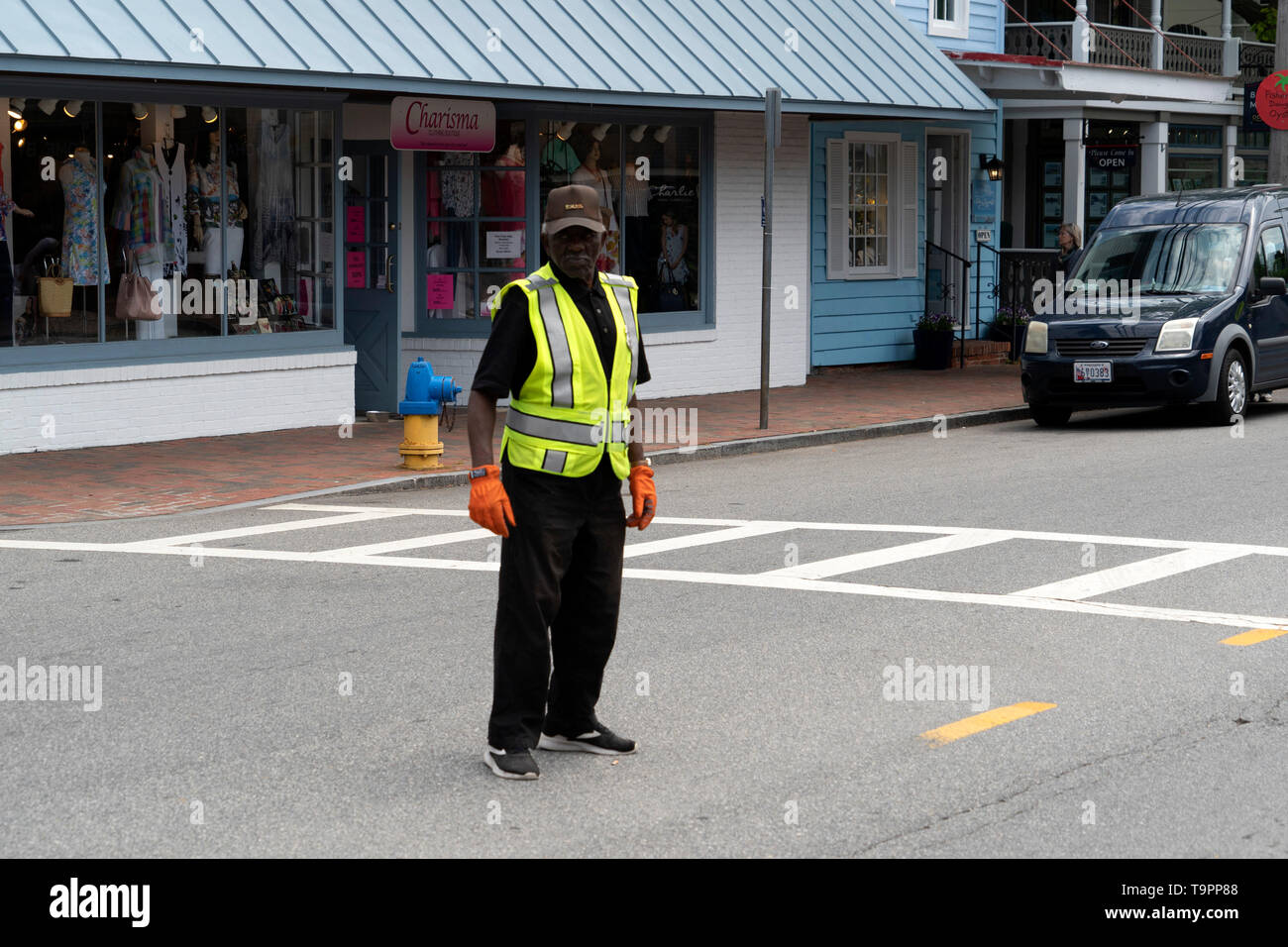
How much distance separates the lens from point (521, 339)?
5.87 meters

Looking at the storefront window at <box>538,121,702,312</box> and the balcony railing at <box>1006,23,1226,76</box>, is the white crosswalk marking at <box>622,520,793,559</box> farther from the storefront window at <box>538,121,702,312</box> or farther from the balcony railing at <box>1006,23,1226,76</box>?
the balcony railing at <box>1006,23,1226,76</box>

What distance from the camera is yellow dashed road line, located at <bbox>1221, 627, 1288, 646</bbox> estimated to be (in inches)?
306

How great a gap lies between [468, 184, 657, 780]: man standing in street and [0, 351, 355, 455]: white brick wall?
9236 mm

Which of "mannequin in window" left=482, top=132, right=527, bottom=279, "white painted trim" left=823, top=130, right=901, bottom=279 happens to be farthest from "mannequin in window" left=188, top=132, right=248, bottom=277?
"white painted trim" left=823, top=130, right=901, bottom=279

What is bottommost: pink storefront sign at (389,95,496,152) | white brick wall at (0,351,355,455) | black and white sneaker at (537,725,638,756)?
black and white sneaker at (537,725,638,756)

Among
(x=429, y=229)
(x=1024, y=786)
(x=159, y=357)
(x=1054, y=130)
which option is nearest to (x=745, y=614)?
(x=1024, y=786)

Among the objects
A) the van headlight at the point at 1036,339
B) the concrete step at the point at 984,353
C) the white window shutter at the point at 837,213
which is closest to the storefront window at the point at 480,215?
the van headlight at the point at 1036,339

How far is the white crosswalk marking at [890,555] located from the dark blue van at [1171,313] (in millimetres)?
6250

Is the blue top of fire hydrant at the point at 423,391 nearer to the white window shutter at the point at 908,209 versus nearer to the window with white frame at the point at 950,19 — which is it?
the white window shutter at the point at 908,209

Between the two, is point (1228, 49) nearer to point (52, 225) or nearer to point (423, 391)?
point (423, 391)

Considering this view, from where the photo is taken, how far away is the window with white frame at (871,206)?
2222cm

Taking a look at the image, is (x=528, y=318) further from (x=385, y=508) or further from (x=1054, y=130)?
(x=1054, y=130)

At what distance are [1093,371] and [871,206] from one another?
693cm

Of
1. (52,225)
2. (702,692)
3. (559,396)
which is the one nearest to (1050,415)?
(52,225)
